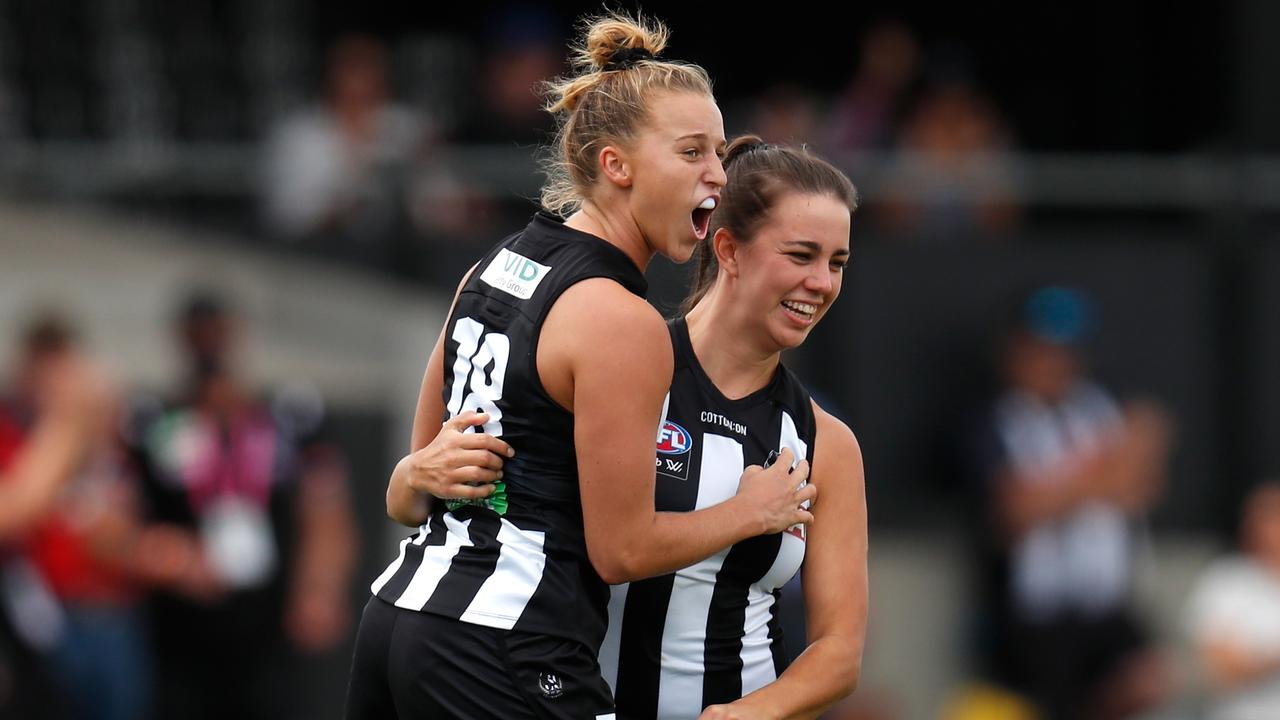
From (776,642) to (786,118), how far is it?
6.14m

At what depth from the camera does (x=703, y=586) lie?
3969 millimetres

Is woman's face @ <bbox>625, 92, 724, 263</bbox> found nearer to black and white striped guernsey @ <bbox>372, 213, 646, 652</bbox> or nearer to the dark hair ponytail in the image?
black and white striped guernsey @ <bbox>372, 213, 646, 652</bbox>

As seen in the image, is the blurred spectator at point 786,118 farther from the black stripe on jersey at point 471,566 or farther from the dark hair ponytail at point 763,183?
the black stripe on jersey at point 471,566

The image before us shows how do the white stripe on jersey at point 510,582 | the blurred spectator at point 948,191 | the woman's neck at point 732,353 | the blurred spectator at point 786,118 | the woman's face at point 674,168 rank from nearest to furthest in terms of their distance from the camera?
the white stripe on jersey at point 510,582
the woman's face at point 674,168
the woman's neck at point 732,353
the blurred spectator at point 786,118
the blurred spectator at point 948,191

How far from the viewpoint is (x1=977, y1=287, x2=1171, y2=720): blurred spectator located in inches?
364

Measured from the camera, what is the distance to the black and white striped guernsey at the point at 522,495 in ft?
11.7

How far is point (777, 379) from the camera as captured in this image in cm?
409

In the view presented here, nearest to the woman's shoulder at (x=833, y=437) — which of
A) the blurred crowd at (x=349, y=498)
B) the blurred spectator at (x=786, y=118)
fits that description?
the blurred crowd at (x=349, y=498)

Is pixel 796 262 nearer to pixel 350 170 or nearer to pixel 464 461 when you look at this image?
pixel 464 461

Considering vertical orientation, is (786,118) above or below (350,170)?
above

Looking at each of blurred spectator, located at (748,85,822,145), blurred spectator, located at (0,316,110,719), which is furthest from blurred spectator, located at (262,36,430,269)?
blurred spectator, located at (748,85,822,145)

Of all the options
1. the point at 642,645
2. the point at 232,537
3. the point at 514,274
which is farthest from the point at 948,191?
the point at 514,274

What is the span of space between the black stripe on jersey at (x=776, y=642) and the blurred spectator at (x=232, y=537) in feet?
17.7

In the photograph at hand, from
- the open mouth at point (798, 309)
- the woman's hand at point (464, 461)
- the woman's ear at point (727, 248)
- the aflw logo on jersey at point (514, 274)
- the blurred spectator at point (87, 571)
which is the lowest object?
the blurred spectator at point (87, 571)
